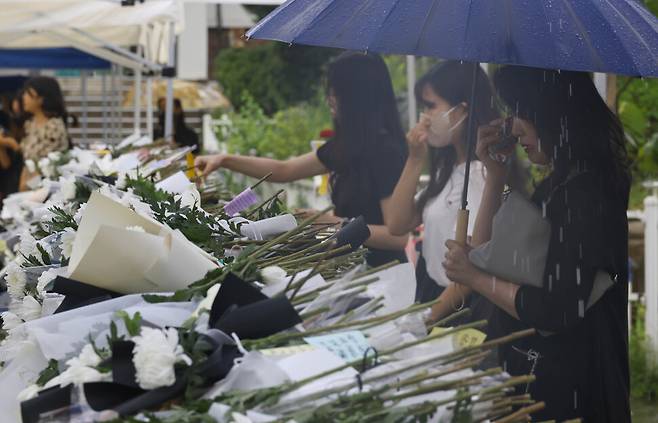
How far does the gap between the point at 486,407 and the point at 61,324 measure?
867mm

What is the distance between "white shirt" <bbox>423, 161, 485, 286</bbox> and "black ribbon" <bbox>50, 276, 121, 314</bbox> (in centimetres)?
260

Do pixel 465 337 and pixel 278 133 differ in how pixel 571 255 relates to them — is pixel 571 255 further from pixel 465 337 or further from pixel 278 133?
pixel 278 133

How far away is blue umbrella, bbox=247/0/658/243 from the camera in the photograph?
3715 mm

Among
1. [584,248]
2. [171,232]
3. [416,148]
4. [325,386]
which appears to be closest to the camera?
[325,386]

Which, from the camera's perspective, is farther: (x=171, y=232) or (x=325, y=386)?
(x=171, y=232)

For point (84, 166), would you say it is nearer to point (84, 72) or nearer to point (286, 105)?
point (84, 72)

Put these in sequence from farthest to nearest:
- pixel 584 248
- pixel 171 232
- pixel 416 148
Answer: pixel 416 148
pixel 584 248
pixel 171 232

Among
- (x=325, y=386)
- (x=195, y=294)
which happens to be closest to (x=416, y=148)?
(x=195, y=294)

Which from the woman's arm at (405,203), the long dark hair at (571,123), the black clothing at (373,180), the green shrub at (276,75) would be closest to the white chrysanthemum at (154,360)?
the long dark hair at (571,123)

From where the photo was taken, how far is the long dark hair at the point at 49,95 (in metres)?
10.7

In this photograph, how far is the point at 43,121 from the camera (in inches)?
415

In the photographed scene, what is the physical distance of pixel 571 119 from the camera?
3.97m

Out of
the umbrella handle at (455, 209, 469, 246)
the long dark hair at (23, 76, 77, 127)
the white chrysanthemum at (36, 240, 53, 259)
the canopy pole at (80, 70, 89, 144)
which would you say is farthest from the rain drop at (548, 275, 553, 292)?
the canopy pole at (80, 70, 89, 144)

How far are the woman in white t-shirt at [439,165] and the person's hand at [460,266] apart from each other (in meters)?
1.01
